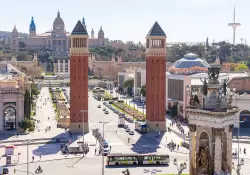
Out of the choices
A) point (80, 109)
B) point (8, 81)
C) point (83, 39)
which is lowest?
point (80, 109)

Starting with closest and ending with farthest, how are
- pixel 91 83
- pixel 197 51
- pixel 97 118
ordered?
pixel 97 118 < pixel 91 83 < pixel 197 51

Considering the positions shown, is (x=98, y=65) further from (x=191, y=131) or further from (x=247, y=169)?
(x=191, y=131)

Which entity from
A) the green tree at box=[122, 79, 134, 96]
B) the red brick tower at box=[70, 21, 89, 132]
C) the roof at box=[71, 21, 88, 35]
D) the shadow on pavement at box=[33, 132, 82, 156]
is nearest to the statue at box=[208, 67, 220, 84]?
the shadow on pavement at box=[33, 132, 82, 156]

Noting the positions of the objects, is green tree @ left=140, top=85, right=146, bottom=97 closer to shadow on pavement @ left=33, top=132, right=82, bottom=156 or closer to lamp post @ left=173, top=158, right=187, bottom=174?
shadow on pavement @ left=33, top=132, right=82, bottom=156

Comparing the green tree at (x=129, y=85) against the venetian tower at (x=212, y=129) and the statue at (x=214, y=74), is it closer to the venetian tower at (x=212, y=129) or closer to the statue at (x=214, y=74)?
the venetian tower at (x=212, y=129)

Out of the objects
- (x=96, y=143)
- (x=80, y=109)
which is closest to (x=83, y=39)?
(x=80, y=109)

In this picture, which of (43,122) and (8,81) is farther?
(43,122)

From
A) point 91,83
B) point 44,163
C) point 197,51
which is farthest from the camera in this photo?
point 197,51
